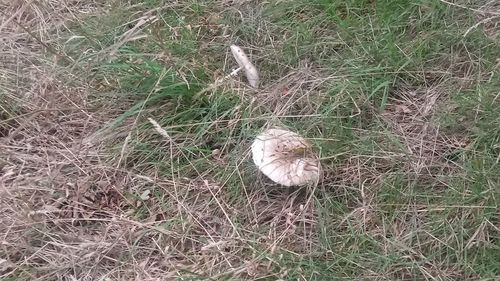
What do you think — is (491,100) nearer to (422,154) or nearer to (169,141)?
(422,154)

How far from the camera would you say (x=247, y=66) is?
8.43 feet

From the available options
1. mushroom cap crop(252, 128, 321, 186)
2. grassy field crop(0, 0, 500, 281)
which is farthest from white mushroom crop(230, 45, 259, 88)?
mushroom cap crop(252, 128, 321, 186)

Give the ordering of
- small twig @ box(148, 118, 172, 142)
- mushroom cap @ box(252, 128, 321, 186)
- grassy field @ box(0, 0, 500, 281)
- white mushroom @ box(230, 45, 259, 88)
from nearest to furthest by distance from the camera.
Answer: grassy field @ box(0, 0, 500, 281) < mushroom cap @ box(252, 128, 321, 186) < small twig @ box(148, 118, 172, 142) < white mushroom @ box(230, 45, 259, 88)

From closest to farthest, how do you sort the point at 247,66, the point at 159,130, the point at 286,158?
the point at 286,158
the point at 159,130
the point at 247,66

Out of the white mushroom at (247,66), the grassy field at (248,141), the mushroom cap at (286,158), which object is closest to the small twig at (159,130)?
the grassy field at (248,141)

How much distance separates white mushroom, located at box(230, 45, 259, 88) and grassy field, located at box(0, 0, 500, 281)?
43 mm

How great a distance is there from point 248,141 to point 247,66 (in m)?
0.38

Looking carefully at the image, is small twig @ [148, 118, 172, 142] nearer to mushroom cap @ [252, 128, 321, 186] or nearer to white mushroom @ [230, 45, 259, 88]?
mushroom cap @ [252, 128, 321, 186]

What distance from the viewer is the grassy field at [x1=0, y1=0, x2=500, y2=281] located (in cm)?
202

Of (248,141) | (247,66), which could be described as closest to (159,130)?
(248,141)

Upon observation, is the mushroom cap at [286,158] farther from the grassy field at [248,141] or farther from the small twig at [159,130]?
the small twig at [159,130]

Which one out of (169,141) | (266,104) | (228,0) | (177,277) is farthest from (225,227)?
(228,0)

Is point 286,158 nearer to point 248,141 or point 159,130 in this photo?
point 248,141

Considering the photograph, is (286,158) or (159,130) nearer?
(286,158)
